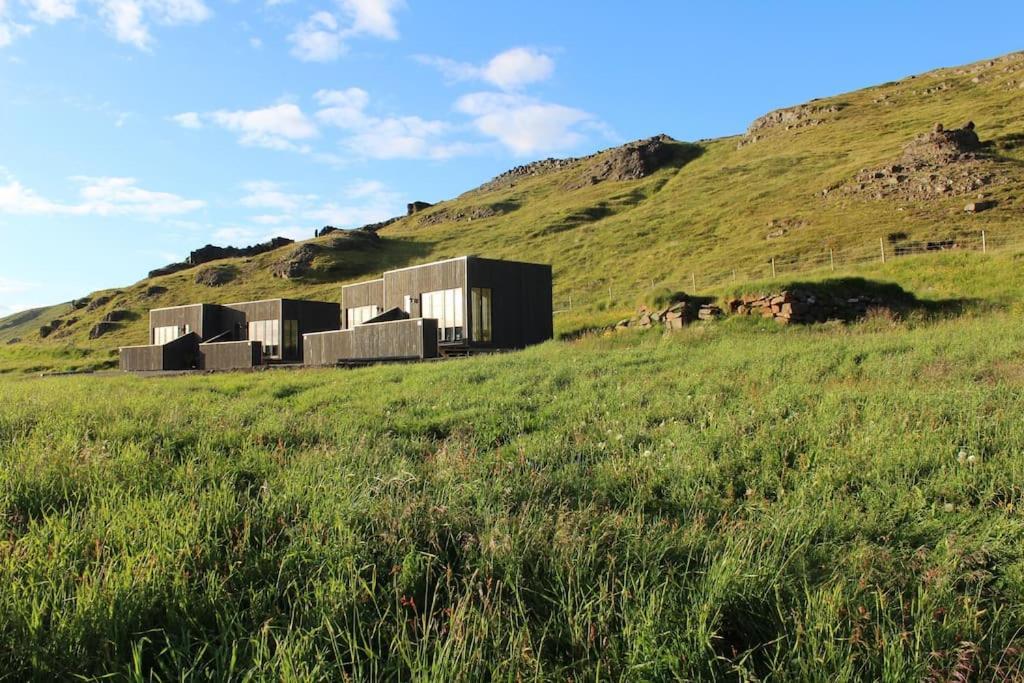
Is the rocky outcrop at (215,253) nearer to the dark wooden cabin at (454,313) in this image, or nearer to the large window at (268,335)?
the large window at (268,335)

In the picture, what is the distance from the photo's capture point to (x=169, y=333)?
127ft

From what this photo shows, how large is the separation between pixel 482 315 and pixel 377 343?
4257mm

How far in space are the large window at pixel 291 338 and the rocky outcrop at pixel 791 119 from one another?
7769 cm

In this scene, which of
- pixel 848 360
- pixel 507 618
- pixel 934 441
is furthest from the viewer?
pixel 848 360

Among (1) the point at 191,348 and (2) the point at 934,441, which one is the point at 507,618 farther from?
(1) the point at 191,348

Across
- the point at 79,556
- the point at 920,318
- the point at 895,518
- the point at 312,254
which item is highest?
the point at 312,254

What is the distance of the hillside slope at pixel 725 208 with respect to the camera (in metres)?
41.4

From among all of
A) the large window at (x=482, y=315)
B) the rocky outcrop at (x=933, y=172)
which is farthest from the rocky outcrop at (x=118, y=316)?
the rocky outcrop at (x=933, y=172)

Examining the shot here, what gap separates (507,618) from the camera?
8.59ft

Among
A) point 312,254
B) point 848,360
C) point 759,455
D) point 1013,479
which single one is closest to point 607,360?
point 848,360

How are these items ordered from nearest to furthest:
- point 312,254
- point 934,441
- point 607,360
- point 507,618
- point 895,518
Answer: point 507,618 → point 895,518 → point 934,441 → point 607,360 → point 312,254

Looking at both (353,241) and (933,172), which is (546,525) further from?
(353,241)

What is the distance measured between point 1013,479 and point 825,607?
3.18 metres

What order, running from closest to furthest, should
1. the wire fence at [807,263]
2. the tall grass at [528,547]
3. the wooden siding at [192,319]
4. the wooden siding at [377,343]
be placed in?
the tall grass at [528,547] < the wooden siding at [377,343] < the wire fence at [807,263] < the wooden siding at [192,319]
